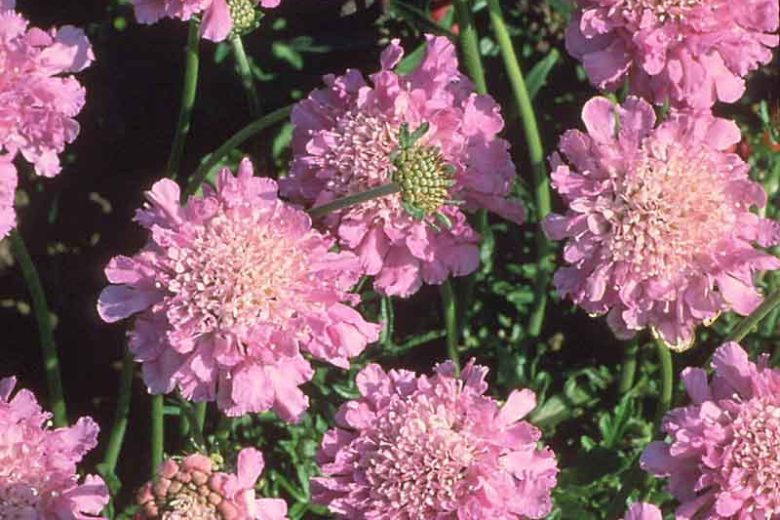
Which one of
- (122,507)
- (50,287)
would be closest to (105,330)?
(50,287)

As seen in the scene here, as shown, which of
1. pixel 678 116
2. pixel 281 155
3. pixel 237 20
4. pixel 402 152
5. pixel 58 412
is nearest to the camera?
pixel 402 152

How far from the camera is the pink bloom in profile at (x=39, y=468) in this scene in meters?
1.81

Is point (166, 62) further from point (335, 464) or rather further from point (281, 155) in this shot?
point (335, 464)

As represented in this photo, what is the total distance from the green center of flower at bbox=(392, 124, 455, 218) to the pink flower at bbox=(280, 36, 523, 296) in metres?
0.08

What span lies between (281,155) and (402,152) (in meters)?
0.99

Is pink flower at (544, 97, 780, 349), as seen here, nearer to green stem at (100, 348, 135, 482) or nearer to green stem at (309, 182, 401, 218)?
green stem at (309, 182, 401, 218)

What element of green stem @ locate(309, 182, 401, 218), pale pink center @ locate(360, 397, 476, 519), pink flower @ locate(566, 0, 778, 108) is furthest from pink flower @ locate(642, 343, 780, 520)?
green stem @ locate(309, 182, 401, 218)

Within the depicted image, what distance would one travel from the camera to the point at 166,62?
9.00ft

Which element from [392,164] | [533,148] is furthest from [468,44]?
[392,164]

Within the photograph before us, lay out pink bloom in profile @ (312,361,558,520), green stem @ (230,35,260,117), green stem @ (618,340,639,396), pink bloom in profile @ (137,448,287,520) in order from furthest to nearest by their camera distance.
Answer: green stem @ (618,340,639,396), green stem @ (230,35,260,117), pink bloom in profile @ (312,361,558,520), pink bloom in profile @ (137,448,287,520)

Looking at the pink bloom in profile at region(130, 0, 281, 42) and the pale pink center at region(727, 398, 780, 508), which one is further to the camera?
the pink bloom in profile at region(130, 0, 281, 42)

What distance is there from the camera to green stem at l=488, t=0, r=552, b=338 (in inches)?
80.3

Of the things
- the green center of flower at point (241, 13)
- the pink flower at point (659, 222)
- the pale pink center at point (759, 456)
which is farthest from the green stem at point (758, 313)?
the green center of flower at point (241, 13)

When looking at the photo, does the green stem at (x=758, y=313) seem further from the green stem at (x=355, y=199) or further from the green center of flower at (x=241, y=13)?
the green center of flower at (x=241, y=13)
